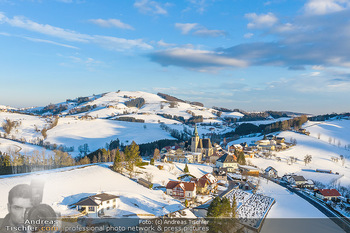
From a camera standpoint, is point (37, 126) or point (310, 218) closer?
point (310, 218)

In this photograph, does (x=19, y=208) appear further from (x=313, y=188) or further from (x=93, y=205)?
(x=313, y=188)

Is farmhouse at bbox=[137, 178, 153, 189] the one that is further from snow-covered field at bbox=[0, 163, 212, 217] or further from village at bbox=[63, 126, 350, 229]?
snow-covered field at bbox=[0, 163, 212, 217]

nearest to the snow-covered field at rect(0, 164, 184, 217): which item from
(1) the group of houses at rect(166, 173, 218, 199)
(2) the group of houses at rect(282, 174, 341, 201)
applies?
(1) the group of houses at rect(166, 173, 218, 199)

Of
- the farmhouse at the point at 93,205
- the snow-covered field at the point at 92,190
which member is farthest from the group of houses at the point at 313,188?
the farmhouse at the point at 93,205

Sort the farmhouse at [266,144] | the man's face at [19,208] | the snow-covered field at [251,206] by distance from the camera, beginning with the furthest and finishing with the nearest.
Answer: the farmhouse at [266,144], the snow-covered field at [251,206], the man's face at [19,208]

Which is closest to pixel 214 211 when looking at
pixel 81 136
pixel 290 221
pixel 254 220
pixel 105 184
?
pixel 254 220

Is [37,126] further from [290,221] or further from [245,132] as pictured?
[290,221]

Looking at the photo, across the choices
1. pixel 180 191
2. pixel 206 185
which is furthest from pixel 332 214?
pixel 180 191

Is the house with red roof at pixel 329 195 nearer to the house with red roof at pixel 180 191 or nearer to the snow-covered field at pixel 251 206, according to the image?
the snow-covered field at pixel 251 206
